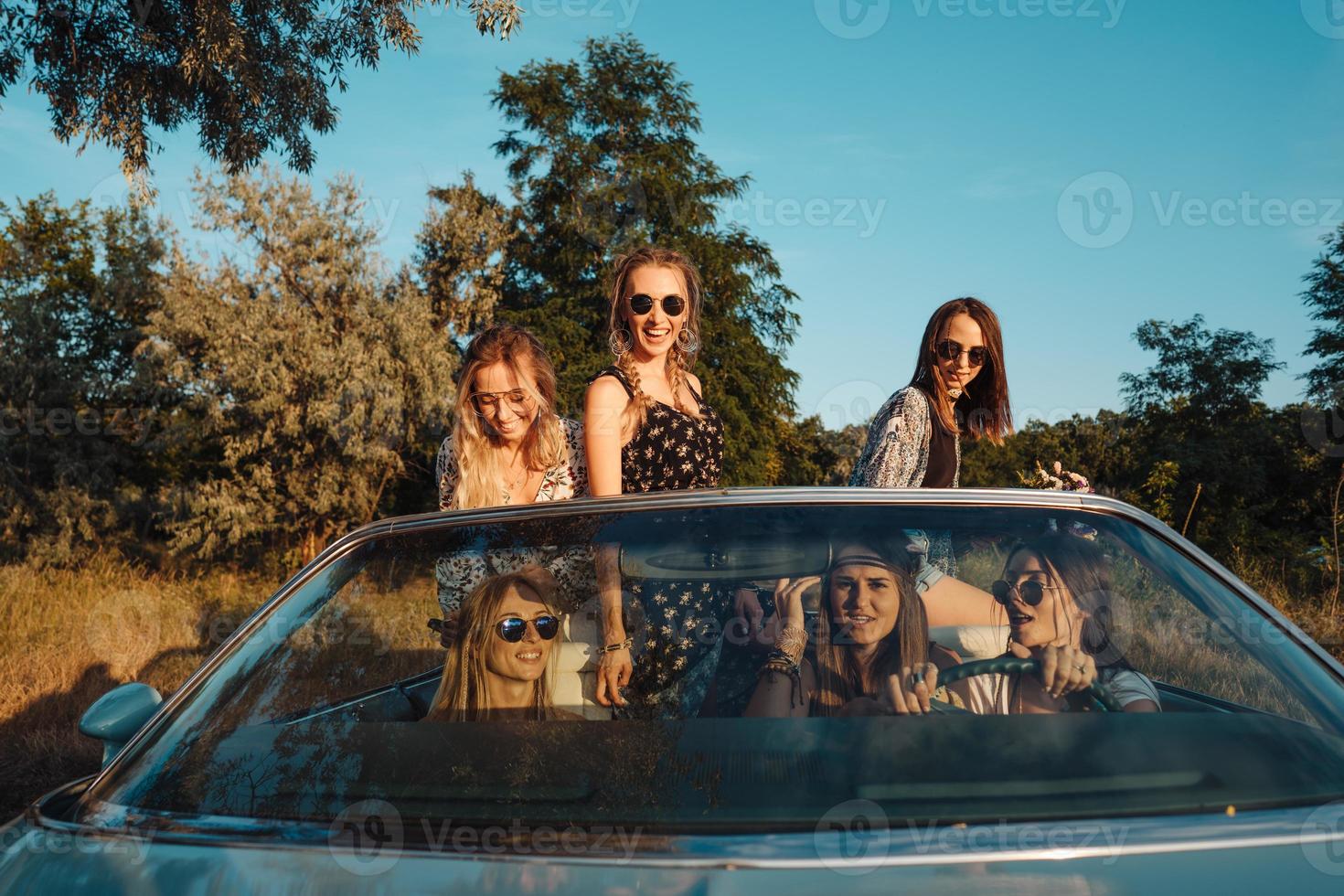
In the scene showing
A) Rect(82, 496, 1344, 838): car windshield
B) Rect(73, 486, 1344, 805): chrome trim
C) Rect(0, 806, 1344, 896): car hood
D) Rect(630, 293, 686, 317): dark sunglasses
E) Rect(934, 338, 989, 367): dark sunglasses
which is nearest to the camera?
Rect(0, 806, 1344, 896): car hood

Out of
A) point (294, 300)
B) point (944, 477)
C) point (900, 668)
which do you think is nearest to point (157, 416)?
point (294, 300)

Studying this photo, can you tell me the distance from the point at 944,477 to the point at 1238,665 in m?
1.85

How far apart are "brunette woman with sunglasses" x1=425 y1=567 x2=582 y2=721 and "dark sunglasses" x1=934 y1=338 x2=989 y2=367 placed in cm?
231

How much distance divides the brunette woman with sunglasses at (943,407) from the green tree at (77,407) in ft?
60.0

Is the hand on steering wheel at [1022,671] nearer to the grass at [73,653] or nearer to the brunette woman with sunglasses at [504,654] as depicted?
the brunette woman with sunglasses at [504,654]

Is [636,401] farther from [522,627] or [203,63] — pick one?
[203,63]

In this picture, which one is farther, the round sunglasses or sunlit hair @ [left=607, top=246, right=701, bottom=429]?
sunlit hair @ [left=607, top=246, right=701, bottom=429]

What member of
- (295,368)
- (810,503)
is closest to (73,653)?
(810,503)

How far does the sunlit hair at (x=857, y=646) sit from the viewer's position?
1.61 metres

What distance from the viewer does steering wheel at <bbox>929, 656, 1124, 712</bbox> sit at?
66.0 inches

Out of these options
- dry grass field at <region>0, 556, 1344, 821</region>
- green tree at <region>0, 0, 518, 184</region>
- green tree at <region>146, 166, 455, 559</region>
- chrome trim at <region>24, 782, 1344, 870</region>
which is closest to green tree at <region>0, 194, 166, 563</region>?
green tree at <region>146, 166, 455, 559</region>

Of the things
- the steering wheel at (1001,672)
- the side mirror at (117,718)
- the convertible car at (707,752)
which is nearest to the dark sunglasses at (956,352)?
the convertible car at (707,752)

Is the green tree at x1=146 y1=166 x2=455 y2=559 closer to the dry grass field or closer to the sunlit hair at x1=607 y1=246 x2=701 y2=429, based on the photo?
the dry grass field

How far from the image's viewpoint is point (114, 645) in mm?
7324
